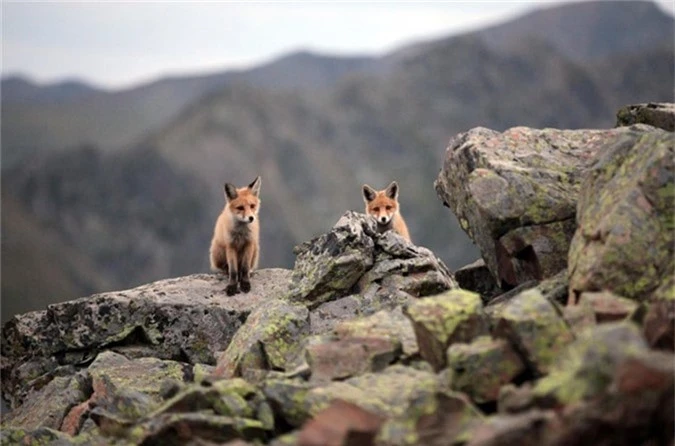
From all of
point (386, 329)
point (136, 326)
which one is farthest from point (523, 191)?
point (136, 326)

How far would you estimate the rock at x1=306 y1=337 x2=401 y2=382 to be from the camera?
1594 cm

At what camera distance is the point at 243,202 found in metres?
25.9

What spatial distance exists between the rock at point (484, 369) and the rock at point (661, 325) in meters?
1.91

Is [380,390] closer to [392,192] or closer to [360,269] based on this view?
[360,269]

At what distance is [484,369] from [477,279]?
398 inches

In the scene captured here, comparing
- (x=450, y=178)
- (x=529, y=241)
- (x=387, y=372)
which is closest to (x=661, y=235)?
(x=529, y=241)

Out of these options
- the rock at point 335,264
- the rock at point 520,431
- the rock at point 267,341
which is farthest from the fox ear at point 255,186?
the rock at point 520,431

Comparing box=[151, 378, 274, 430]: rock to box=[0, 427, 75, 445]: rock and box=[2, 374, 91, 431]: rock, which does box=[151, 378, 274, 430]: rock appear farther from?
box=[2, 374, 91, 431]: rock

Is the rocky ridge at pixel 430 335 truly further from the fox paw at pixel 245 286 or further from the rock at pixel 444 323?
the fox paw at pixel 245 286

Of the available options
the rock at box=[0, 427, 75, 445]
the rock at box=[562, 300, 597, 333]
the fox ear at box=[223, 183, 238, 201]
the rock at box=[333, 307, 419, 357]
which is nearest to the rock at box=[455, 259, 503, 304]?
the rock at box=[333, 307, 419, 357]

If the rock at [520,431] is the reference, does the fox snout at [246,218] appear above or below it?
above

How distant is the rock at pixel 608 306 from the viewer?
48.1ft

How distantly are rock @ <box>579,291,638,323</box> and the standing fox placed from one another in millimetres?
11866

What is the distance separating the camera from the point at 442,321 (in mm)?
15219
